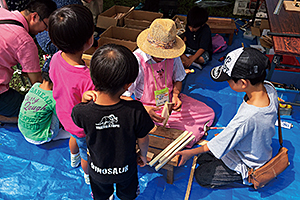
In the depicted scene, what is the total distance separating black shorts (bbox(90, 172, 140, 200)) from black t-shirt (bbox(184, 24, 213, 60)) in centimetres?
294

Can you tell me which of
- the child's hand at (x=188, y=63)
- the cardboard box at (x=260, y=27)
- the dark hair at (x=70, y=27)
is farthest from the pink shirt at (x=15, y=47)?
the cardboard box at (x=260, y=27)

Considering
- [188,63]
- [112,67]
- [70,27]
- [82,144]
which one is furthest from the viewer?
[188,63]

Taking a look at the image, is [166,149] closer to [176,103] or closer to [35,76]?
[176,103]

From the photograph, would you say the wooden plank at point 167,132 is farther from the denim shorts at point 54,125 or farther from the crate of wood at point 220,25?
the crate of wood at point 220,25

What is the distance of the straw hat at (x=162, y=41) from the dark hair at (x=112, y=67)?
920mm

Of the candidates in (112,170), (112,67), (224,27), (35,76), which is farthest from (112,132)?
(224,27)

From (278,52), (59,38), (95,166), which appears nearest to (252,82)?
(278,52)

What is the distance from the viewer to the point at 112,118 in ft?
5.20

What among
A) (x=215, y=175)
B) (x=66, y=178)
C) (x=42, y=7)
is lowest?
(x=66, y=178)

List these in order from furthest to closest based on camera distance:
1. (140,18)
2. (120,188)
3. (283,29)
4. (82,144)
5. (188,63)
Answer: (140,18), (188,63), (283,29), (82,144), (120,188)

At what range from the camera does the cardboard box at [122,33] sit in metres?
4.50

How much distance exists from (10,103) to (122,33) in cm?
240

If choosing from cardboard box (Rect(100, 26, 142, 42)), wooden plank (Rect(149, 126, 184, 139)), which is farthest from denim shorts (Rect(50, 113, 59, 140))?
cardboard box (Rect(100, 26, 142, 42))

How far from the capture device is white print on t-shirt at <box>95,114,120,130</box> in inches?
62.2
